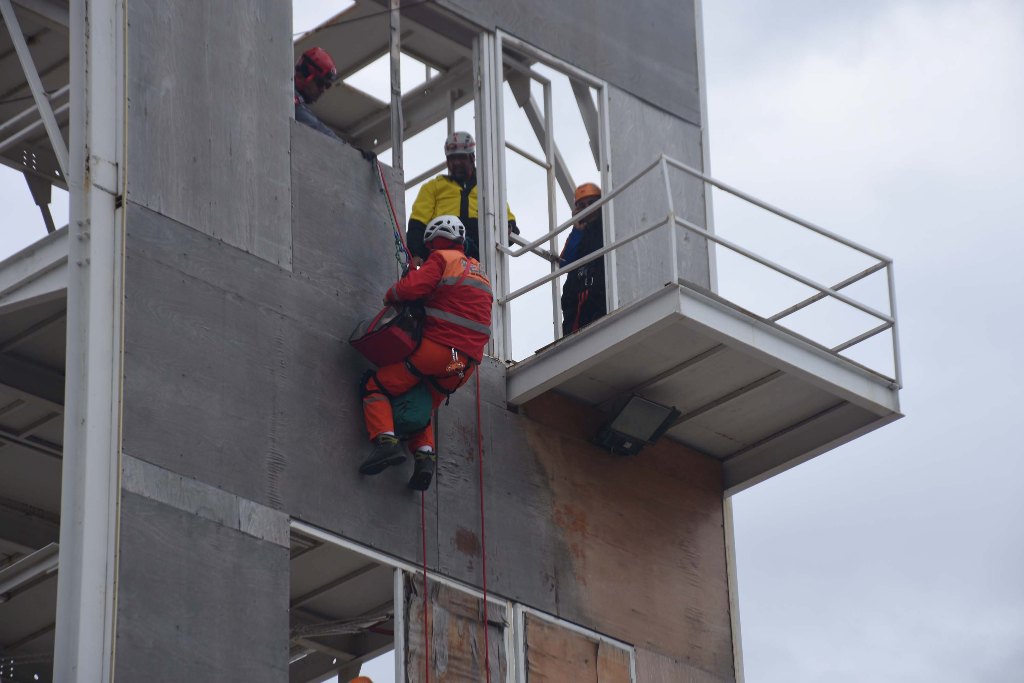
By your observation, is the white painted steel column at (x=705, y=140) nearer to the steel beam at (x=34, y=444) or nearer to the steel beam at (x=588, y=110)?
the steel beam at (x=588, y=110)

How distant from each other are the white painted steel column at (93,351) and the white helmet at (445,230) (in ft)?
9.47

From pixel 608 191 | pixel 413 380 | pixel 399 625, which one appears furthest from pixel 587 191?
pixel 399 625

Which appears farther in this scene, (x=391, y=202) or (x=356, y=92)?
(x=356, y=92)

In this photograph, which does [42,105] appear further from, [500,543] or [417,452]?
[500,543]

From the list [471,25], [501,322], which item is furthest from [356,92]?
[501,322]

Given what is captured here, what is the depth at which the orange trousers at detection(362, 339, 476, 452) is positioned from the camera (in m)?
16.4

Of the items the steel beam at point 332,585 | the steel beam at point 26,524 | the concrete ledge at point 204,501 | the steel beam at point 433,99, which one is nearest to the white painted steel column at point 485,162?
the steel beam at point 332,585

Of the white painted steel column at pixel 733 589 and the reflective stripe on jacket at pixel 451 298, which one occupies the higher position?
the reflective stripe on jacket at pixel 451 298

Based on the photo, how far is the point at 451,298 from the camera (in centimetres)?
1675

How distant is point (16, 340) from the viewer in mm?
16703

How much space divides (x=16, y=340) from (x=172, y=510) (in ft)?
9.53

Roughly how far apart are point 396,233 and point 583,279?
113 inches

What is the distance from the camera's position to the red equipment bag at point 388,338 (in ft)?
53.9

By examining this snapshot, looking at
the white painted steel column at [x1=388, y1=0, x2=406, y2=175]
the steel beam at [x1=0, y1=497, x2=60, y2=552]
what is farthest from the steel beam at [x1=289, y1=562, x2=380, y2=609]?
the white painted steel column at [x1=388, y1=0, x2=406, y2=175]
